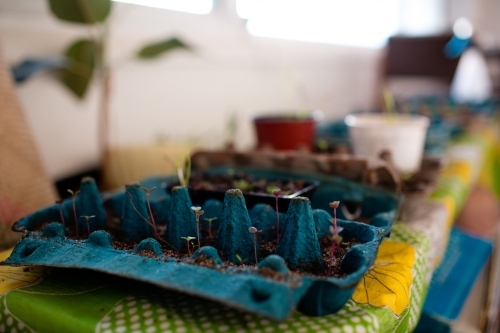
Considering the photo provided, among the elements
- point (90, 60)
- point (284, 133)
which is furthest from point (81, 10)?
point (284, 133)

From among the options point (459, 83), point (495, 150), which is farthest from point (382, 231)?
point (459, 83)

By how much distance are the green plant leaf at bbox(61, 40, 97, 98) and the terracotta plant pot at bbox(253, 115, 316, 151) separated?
40cm

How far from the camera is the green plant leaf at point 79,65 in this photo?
979mm

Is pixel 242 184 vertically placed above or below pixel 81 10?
below

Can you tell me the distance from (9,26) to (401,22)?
2.96 meters

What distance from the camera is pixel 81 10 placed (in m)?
0.86

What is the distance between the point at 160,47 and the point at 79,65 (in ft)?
0.62

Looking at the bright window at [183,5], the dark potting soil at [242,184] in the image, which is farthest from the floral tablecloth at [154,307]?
the bright window at [183,5]

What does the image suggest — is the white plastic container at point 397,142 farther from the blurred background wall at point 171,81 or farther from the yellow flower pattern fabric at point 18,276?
the yellow flower pattern fabric at point 18,276

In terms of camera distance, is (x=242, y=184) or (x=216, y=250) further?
(x=242, y=184)

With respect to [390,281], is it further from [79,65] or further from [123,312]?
[79,65]

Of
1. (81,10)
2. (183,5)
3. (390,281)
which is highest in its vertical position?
(183,5)

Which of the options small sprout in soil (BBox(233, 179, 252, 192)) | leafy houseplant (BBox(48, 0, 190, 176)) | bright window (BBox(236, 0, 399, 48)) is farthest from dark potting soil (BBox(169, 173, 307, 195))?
bright window (BBox(236, 0, 399, 48))

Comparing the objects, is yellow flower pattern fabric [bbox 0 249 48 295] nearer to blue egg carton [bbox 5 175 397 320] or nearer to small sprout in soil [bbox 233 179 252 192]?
blue egg carton [bbox 5 175 397 320]
